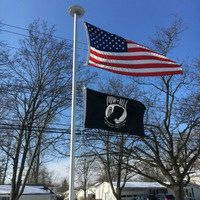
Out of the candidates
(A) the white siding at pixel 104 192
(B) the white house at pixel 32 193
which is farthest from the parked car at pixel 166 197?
(B) the white house at pixel 32 193

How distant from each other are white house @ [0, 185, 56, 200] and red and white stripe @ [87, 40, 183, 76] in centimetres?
2391

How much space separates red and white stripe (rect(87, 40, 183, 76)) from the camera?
22.4 ft

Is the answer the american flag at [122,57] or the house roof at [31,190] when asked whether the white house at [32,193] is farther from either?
the american flag at [122,57]

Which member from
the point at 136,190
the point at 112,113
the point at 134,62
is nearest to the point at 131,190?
the point at 136,190

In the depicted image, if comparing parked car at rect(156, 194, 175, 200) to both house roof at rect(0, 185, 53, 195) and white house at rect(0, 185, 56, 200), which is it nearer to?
white house at rect(0, 185, 56, 200)

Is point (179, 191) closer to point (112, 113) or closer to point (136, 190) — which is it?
point (112, 113)

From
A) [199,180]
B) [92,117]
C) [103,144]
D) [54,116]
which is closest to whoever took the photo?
[92,117]

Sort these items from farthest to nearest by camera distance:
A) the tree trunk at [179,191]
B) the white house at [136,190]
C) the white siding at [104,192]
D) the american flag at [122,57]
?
the white siding at [104,192] → the white house at [136,190] → the tree trunk at [179,191] → the american flag at [122,57]

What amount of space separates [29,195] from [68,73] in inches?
777

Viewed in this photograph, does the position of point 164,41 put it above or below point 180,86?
above

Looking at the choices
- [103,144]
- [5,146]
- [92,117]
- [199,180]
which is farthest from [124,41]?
[199,180]

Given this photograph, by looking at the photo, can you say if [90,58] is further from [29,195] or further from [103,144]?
[29,195]

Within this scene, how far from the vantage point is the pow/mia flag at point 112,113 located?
19.2 ft

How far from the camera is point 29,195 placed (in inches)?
1038
